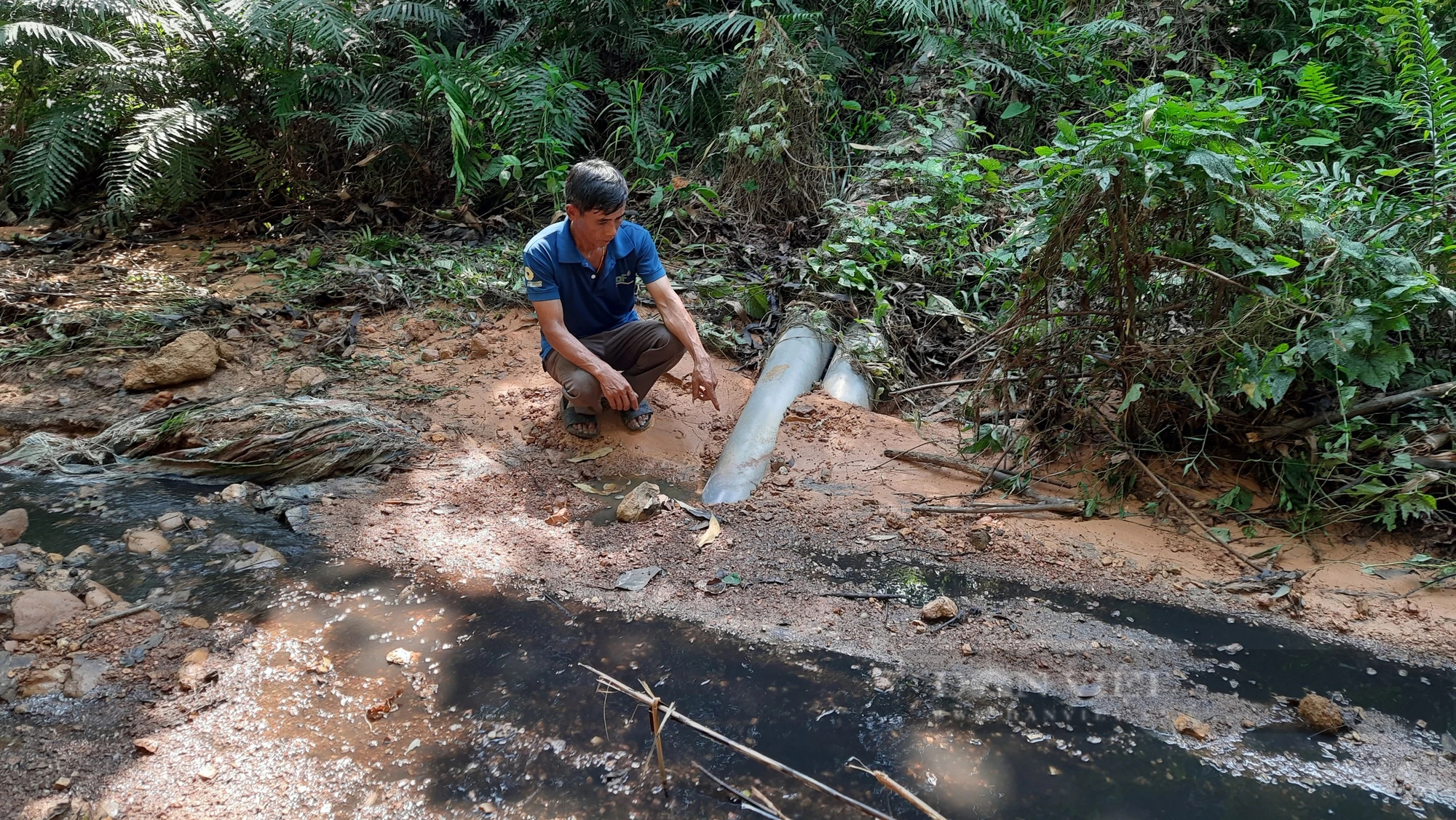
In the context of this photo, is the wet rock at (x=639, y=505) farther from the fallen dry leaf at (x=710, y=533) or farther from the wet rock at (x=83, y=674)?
the wet rock at (x=83, y=674)

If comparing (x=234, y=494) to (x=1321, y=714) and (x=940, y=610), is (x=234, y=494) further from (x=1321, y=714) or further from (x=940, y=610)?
(x=1321, y=714)

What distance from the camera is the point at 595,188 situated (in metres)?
2.78

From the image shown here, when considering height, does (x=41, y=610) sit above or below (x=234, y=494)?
above

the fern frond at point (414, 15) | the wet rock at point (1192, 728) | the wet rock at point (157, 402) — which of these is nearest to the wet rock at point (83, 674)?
the wet rock at point (157, 402)

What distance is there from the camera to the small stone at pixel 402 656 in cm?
218

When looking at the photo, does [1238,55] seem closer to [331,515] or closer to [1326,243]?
[1326,243]

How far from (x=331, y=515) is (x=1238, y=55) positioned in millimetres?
6192

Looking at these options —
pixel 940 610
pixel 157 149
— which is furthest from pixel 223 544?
pixel 157 149

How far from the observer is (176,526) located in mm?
2633

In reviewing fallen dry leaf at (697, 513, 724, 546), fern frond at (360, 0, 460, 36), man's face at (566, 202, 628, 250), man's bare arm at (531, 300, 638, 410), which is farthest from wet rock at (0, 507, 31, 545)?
fern frond at (360, 0, 460, 36)

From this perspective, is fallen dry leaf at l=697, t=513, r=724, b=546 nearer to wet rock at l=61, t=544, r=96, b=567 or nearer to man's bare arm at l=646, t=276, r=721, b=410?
man's bare arm at l=646, t=276, r=721, b=410

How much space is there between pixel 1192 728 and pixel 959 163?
11.6ft

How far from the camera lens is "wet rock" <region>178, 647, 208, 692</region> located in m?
2.00

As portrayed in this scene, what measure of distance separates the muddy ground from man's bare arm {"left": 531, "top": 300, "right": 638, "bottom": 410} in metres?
0.41
